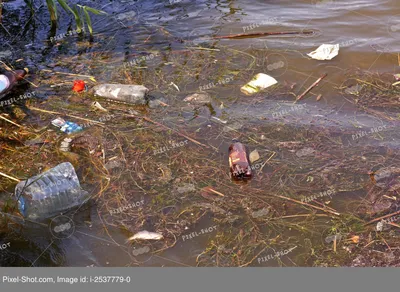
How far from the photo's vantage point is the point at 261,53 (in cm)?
591

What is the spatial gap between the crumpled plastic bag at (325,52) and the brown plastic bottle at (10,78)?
356 centimetres

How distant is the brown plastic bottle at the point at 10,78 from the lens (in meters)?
5.23

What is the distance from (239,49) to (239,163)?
2315mm

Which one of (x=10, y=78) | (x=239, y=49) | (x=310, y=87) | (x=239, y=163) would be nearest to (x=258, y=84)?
(x=310, y=87)

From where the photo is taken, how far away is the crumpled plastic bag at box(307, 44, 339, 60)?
575 cm

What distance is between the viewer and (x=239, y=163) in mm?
4172

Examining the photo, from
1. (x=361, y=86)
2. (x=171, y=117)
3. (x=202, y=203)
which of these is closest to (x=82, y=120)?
(x=171, y=117)

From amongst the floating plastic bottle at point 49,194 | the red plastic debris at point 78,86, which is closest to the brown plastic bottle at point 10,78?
the red plastic debris at point 78,86

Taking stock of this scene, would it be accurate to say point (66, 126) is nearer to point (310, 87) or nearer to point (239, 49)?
point (239, 49)

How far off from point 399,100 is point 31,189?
153 inches

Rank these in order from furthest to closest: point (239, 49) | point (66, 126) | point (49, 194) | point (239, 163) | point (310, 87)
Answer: point (239, 49), point (310, 87), point (66, 126), point (239, 163), point (49, 194)

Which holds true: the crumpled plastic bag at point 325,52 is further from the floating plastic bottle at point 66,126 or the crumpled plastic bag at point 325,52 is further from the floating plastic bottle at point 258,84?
the floating plastic bottle at point 66,126

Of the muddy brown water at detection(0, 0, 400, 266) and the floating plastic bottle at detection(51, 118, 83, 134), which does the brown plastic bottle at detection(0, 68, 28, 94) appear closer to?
the muddy brown water at detection(0, 0, 400, 266)

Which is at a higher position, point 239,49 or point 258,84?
point 239,49
